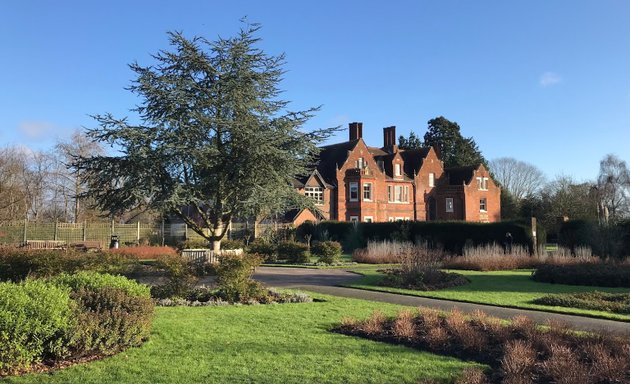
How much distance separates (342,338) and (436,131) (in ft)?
252

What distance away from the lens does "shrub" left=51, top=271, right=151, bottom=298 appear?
8.48 metres

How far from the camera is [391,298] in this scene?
1413cm

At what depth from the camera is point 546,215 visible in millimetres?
59094

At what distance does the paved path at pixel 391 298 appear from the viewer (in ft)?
35.1

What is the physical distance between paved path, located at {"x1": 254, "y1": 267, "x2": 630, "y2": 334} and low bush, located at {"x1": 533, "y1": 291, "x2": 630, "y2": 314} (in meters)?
1.34

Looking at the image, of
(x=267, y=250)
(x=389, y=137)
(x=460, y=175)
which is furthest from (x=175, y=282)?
(x=389, y=137)

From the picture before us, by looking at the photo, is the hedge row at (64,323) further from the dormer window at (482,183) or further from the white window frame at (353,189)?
the dormer window at (482,183)

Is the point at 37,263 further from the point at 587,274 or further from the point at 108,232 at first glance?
the point at 108,232

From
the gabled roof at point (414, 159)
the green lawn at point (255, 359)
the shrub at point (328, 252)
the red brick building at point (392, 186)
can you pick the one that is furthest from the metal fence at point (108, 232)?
the green lawn at point (255, 359)

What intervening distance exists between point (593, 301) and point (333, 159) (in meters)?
43.9

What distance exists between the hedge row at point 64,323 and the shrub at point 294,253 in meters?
20.3

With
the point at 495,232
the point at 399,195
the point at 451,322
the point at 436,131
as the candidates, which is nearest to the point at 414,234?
the point at 495,232

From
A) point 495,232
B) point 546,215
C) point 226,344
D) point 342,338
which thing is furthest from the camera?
point 546,215

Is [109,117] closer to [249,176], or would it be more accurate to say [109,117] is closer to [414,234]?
[249,176]
